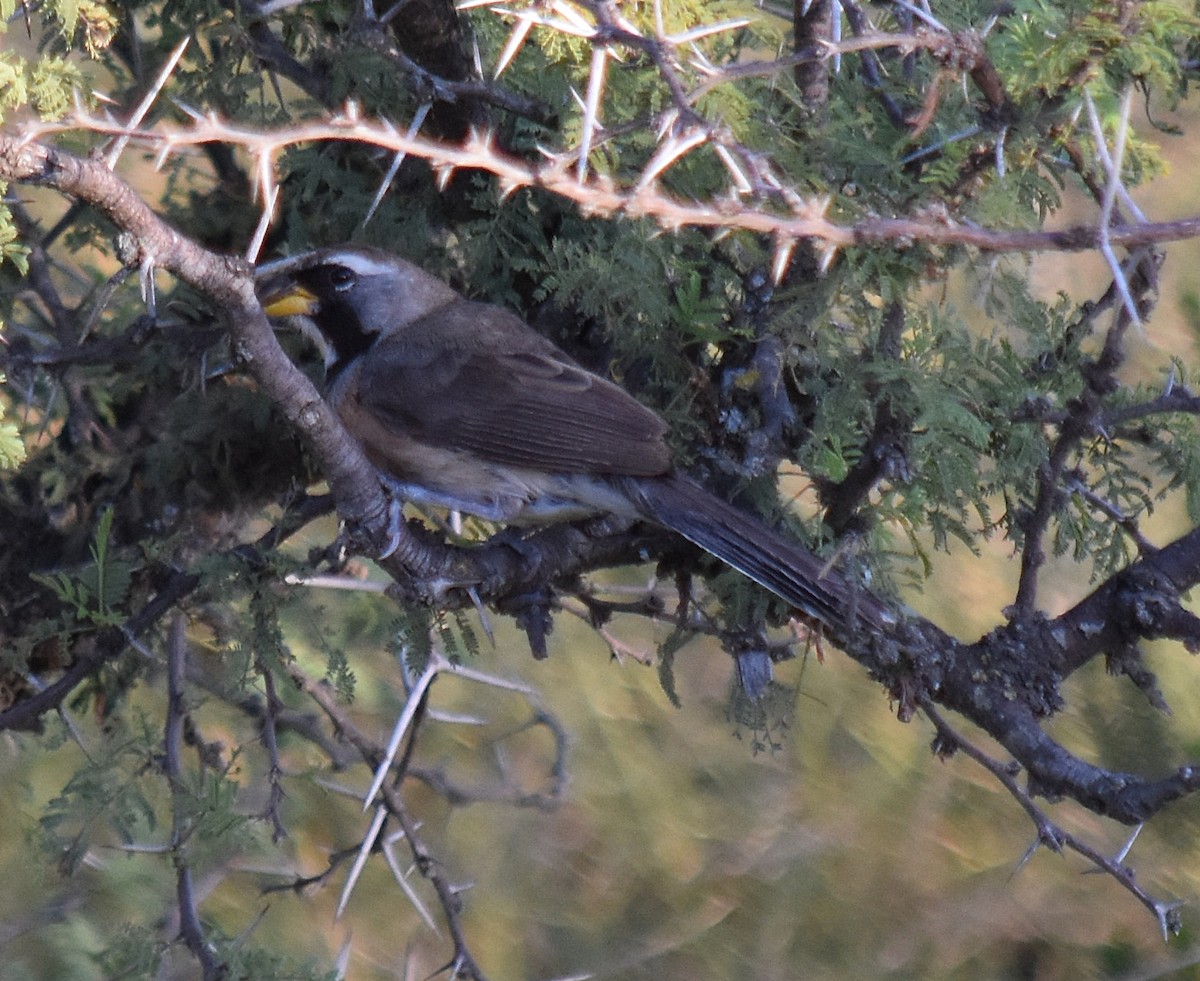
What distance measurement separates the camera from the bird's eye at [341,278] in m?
4.21

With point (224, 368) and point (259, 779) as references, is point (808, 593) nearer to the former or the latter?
point (224, 368)

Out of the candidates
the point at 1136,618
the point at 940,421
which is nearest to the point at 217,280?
the point at 940,421

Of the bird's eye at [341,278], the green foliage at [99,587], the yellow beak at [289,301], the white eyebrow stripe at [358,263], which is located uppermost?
the white eyebrow stripe at [358,263]

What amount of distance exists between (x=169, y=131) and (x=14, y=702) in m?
2.28

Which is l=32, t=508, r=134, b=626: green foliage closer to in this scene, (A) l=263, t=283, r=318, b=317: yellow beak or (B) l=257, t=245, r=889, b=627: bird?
(B) l=257, t=245, r=889, b=627: bird

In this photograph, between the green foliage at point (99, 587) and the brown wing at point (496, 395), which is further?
the brown wing at point (496, 395)

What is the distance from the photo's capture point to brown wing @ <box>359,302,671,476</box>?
156 inches

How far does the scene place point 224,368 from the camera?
392 centimetres

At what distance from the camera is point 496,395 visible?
433 centimetres

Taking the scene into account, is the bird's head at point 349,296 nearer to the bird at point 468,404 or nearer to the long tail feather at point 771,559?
the bird at point 468,404

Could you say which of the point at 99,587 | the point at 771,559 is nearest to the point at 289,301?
the point at 99,587

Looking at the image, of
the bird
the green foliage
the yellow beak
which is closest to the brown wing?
the bird

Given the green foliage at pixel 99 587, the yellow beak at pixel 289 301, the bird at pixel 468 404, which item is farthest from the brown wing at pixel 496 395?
the green foliage at pixel 99 587

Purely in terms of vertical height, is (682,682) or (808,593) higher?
(808,593)
